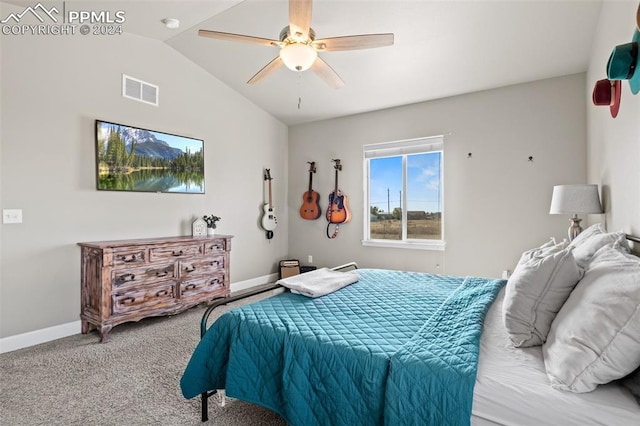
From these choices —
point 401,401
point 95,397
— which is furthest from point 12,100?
point 401,401

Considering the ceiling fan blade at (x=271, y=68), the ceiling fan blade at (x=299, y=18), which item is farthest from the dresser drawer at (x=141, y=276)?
the ceiling fan blade at (x=299, y=18)

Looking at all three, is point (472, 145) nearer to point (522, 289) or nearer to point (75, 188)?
point (522, 289)

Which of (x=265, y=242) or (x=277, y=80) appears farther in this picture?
(x=265, y=242)

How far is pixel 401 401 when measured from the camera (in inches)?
45.8

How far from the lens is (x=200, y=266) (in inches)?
146

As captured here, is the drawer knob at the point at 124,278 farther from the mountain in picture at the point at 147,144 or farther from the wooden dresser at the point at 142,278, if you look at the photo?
the mountain in picture at the point at 147,144

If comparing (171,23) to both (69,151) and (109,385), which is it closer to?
(69,151)

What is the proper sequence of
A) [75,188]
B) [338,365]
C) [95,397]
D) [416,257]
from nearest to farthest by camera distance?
[338,365] < [95,397] < [75,188] < [416,257]

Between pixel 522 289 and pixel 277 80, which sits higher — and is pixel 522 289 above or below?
below

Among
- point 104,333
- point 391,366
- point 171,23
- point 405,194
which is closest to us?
point 391,366

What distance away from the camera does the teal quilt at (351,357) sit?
115 cm

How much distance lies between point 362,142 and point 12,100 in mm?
3822

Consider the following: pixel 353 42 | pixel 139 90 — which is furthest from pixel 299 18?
pixel 139 90

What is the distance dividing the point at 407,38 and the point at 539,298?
109 inches
